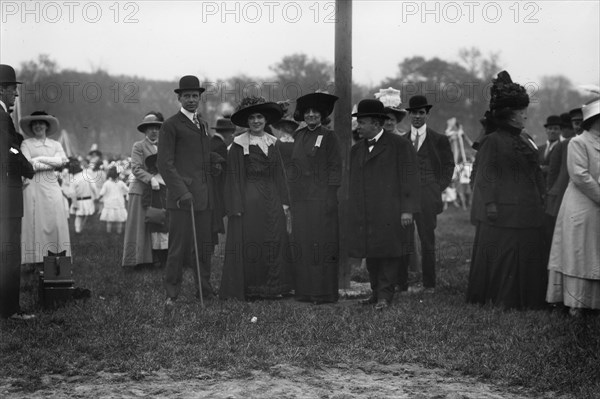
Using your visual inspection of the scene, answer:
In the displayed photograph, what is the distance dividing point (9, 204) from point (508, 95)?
5058 millimetres

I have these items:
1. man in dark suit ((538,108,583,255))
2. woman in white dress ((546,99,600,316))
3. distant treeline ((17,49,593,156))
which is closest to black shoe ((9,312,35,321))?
woman in white dress ((546,99,600,316))

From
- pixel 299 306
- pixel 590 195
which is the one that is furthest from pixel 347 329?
pixel 590 195

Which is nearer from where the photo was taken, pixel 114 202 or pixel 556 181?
pixel 556 181

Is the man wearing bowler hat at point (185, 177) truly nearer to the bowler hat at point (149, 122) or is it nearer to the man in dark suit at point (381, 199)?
the man in dark suit at point (381, 199)

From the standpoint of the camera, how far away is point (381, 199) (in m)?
8.27

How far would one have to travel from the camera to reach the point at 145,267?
1126 centimetres

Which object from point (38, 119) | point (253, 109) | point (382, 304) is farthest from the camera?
point (38, 119)

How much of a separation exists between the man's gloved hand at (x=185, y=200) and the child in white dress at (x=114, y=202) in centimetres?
837

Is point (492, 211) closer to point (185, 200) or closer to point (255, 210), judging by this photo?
point (255, 210)

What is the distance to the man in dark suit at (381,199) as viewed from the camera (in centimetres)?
819

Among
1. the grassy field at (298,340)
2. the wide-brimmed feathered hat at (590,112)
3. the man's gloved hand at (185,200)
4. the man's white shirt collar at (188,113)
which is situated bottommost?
the grassy field at (298,340)

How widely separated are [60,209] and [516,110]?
19.3 ft

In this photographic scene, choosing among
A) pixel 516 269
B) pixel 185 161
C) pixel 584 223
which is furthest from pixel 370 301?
pixel 185 161

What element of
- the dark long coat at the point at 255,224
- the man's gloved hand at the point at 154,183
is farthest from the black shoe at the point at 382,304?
the man's gloved hand at the point at 154,183
